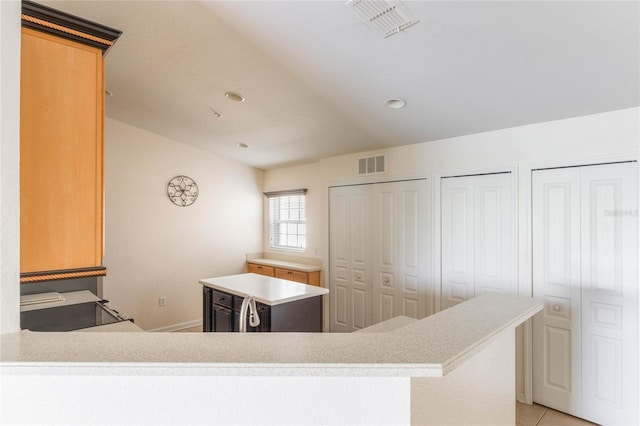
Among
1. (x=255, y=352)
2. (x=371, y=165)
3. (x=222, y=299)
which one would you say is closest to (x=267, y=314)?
(x=222, y=299)

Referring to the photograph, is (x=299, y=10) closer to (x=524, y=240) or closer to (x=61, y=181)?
(x=61, y=181)

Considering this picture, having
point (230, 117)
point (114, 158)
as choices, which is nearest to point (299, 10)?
point (230, 117)

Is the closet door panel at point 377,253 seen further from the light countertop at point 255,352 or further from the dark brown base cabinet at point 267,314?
the light countertop at point 255,352

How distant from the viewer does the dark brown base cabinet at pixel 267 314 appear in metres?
2.78

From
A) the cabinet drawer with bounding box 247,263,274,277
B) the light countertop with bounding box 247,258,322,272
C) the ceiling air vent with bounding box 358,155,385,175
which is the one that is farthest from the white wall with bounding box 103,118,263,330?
the ceiling air vent with bounding box 358,155,385,175

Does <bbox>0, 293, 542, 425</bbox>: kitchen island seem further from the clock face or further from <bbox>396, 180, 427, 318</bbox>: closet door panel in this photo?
the clock face

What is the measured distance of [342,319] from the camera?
14.5ft

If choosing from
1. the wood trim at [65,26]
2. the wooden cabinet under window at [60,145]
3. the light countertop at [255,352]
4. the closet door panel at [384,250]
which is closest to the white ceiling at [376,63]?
the closet door panel at [384,250]

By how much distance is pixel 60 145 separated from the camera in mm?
1426

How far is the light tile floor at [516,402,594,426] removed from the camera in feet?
8.46

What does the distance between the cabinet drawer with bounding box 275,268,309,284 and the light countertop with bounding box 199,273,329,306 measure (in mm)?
1001

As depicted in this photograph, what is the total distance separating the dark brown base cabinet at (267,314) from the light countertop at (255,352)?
180 cm

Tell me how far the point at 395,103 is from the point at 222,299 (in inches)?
93.9

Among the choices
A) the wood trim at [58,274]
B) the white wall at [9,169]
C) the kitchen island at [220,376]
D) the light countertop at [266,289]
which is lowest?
the light countertop at [266,289]
